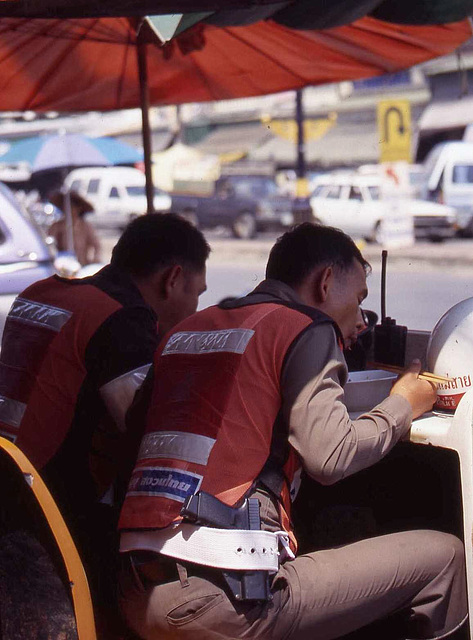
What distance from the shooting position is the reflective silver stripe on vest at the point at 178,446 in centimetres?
205

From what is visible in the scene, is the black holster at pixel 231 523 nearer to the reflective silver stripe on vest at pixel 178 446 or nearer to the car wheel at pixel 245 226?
the reflective silver stripe on vest at pixel 178 446

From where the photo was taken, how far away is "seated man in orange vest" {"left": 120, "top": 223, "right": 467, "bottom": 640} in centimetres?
203

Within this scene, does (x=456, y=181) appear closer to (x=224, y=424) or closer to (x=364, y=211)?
(x=364, y=211)

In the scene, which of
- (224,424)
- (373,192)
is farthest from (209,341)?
(373,192)

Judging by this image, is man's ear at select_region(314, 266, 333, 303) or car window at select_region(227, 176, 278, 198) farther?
car window at select_region(227, 176, 278, 198)

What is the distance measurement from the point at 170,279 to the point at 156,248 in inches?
3.9

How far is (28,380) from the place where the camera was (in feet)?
8.45

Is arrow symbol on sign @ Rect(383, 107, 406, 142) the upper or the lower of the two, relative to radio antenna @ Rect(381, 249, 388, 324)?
upper

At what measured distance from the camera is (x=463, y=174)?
23547 millimetres

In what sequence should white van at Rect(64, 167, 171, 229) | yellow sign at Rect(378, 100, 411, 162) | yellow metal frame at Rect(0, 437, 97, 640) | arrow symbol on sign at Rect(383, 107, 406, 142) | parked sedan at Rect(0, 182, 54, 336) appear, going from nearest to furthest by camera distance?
yellow metal frame at Rect(0, 437, 97, 640), parked sedan at Rect(0, 182, 54, 336), yellow sign at Rect(378, 100, 411, 162), arrow symbol on sign at Rect(383, 107, 406, 142), white van at Rect(64, 167, 171, 229)

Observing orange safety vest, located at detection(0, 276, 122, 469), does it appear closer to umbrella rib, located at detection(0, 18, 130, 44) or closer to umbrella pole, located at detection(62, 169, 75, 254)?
umbrella rib, located at detection(0, 18, 130, 44)

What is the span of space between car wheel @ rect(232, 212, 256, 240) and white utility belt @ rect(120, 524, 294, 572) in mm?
24787

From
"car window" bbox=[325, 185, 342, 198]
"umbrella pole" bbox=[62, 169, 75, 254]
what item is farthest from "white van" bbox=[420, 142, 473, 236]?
"umbrella pole" bbox=[62, 169, 75, 254]

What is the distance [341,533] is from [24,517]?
39.3 inches
